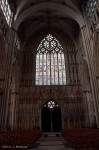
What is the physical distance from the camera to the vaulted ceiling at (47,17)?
1723cm

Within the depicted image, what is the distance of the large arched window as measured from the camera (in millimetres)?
21375

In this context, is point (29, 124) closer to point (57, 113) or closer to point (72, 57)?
point (57, 113)

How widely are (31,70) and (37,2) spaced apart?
31.8 feet

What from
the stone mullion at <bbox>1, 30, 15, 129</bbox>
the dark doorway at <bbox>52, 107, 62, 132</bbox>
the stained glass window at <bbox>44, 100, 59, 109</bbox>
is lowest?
the dark doorway at <bbox>52, 107, 62, 132</bbox>

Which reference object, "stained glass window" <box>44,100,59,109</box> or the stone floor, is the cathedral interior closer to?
"stained glass window" <box>44,100,59,109</box>

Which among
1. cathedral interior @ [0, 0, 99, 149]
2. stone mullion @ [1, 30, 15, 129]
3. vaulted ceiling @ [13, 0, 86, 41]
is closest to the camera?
stone mullion @ [1, 30, 15, 129]

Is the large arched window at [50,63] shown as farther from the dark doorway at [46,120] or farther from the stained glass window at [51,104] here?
the dark doorway at [46,120]

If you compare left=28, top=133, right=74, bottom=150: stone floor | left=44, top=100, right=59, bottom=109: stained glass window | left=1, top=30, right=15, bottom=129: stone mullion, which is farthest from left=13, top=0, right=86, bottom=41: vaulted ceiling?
left=28, top=133, right=74, bottom=150: stone floor

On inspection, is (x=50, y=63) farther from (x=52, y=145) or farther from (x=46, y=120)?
(x=52, y=145)

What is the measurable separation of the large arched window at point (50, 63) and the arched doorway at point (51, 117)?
3.46 meters

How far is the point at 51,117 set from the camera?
20375mm

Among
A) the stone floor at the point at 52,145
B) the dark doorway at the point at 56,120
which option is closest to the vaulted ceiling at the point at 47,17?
the dark doorway at the point at 56,120

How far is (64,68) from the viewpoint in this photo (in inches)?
876

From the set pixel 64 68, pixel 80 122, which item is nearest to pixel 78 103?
pixel 80 122
